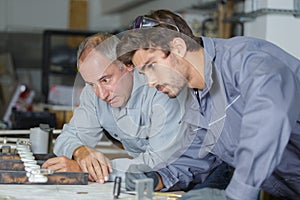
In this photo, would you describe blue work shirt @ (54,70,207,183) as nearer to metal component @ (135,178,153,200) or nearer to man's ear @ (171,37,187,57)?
man's ear @ (171,37,187,57)

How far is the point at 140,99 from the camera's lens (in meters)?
1.99

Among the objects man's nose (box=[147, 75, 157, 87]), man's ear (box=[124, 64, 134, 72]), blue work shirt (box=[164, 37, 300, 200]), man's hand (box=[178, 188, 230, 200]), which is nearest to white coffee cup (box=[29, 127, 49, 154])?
man's ear (box=[124, 64, 134, 72])

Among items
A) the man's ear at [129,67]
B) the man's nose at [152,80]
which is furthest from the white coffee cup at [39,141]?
the man's nose at [152,80]

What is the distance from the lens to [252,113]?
4.36 ft

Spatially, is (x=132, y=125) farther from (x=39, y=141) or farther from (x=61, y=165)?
(x=39, y=141)

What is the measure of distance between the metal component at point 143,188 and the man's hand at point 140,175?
0.31m

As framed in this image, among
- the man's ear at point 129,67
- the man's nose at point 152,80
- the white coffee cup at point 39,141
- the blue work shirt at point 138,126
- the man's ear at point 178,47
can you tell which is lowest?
the white coffee cup at point 39,141

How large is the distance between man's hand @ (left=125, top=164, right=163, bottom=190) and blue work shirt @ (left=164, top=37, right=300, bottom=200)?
18 cm

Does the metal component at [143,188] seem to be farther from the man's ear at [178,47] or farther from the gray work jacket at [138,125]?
the gray work jacket at [138,125]

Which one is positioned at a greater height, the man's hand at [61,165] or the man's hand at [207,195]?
the man's hand at [207,195]

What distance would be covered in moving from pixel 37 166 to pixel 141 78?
464 mm

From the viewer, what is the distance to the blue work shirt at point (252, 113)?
130cm

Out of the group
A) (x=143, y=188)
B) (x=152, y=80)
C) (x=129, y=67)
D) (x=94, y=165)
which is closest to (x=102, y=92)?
(x=129, y=67)

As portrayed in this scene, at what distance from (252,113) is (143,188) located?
317 millimetres
